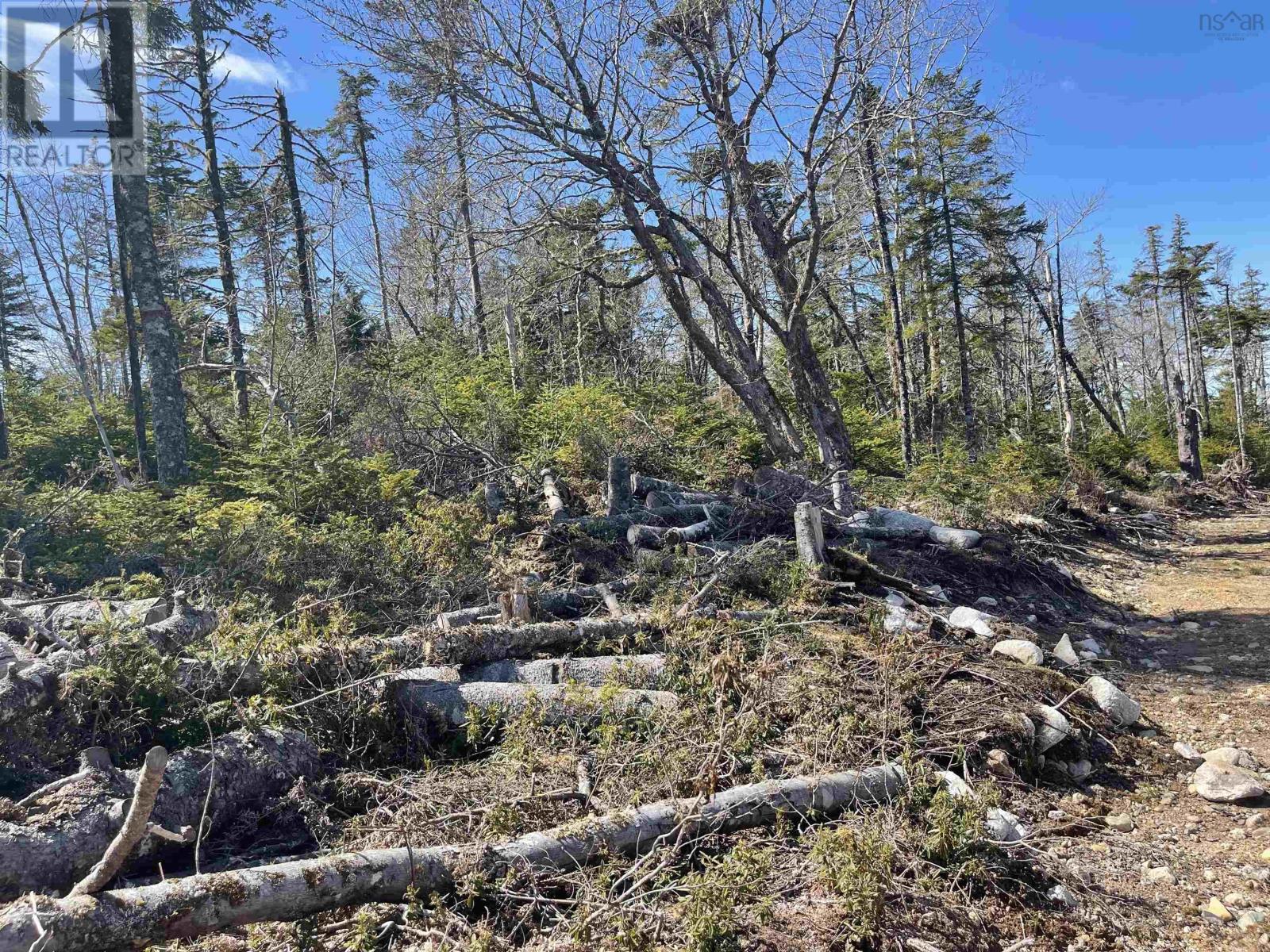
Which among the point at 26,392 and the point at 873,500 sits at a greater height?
the point at 26,392

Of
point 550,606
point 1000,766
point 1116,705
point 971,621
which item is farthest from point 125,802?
point 971,621

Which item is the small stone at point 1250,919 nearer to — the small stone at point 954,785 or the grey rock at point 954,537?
the small stone at point 954,785

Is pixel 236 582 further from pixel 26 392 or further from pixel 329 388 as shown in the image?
pixel 26 392

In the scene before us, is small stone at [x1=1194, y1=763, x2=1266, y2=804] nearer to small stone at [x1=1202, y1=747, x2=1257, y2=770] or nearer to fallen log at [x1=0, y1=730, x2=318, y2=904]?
small stone at [x1=1202, y1=747, x2=1257, y2=770]

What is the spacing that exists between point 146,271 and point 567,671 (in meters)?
8.15

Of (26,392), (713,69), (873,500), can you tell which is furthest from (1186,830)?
(26,392)

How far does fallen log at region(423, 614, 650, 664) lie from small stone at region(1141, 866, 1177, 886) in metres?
3.13

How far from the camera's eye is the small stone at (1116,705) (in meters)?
4.64

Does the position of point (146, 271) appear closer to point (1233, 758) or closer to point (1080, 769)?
point (1080, 769)

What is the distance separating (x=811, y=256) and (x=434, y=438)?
5.56m

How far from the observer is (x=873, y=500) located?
11.1 metres

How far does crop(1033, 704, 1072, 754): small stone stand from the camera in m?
4.18

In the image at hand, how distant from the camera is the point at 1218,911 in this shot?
296cm

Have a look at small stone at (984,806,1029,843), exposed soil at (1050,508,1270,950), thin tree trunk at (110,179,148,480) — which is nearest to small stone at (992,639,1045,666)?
exposed soil at (1050,508,1270,950)
